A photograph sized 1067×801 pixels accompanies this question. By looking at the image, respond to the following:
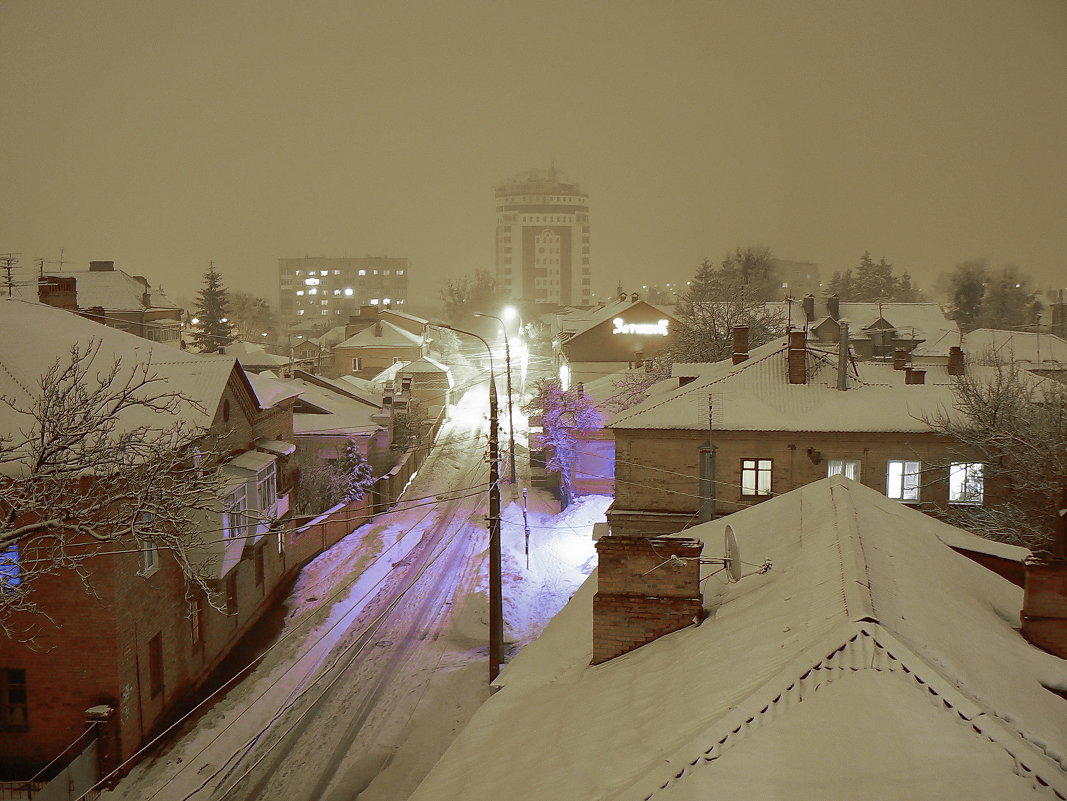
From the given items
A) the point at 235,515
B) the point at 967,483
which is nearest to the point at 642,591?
the point at 235,515

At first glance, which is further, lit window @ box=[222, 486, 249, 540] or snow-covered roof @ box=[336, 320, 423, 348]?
snow-covered roof @ box=[336, 320, 423, 348]

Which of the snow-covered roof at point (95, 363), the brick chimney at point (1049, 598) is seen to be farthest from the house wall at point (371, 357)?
the brick chimney at point (1049, 598)

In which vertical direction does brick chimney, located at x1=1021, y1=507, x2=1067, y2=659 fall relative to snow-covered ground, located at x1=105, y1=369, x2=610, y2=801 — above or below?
above

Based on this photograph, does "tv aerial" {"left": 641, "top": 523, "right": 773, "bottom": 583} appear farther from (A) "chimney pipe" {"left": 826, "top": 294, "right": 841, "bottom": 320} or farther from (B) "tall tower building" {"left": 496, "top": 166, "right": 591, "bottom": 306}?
(B) "tall tower building" {"left": 496, "top": 166, "right": 591, "bottom": 306}

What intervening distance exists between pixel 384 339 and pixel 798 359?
55.4 metres

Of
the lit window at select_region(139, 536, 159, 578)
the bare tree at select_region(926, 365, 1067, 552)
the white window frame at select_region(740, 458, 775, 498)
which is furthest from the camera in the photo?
the white window frame at select_region(740, 458, 775, 498)

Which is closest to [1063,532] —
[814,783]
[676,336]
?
[814,783]

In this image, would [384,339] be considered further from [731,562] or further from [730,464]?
[731,562]

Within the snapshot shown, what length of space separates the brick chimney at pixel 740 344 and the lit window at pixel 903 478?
643 cm

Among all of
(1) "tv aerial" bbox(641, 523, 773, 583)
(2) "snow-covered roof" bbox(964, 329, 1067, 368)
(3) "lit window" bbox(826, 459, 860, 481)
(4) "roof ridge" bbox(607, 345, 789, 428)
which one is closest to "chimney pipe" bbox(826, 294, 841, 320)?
(2) "snow-covered roof" bbox(964, 329, 1067, 368)

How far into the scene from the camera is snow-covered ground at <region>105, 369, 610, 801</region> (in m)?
15.9

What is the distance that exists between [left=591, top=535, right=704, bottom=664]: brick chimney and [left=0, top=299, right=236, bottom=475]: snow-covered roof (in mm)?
10188

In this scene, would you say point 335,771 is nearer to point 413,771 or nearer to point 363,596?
point 413,771

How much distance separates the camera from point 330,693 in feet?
63.1
